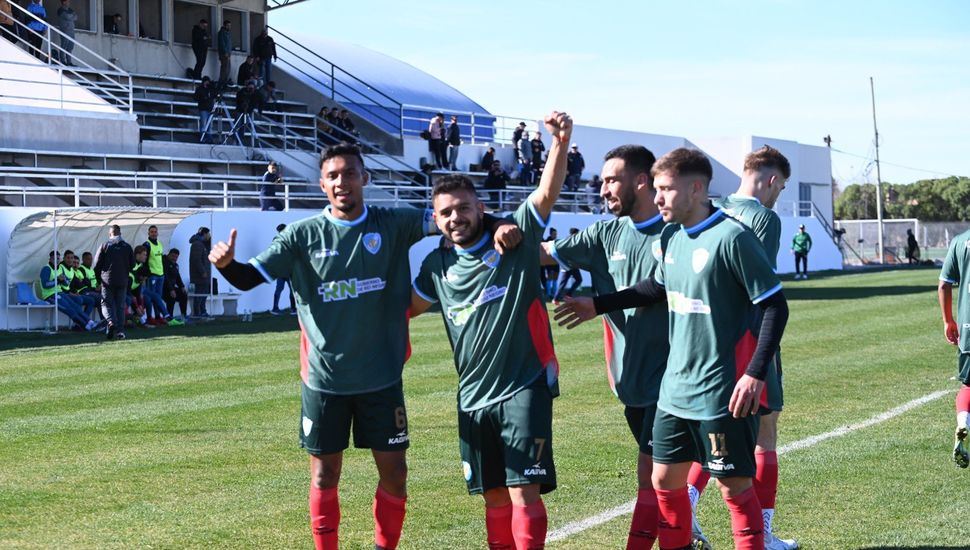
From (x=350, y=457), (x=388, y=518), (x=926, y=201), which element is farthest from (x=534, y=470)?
(x=926, y=201)

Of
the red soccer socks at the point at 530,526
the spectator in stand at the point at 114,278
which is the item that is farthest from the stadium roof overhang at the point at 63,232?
the red soccer socks at the point at 530,526

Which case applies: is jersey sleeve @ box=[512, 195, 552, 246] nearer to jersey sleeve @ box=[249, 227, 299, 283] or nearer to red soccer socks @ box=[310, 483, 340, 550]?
jersey sleeve @ box=[249, 227, 299, 283]

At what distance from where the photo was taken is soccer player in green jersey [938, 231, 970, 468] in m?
8.49

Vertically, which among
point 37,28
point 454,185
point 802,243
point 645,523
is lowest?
point 645,523

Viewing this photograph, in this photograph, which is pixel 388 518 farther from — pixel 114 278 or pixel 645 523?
pixel 114 278

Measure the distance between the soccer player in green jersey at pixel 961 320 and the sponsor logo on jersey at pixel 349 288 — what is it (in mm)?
4529

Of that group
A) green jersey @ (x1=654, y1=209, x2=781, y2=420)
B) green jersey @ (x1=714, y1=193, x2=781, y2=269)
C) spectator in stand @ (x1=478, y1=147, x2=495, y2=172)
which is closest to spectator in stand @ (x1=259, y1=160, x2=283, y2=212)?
spectator in stand @ (x1=478, y1=147, x2=495, y2=172)

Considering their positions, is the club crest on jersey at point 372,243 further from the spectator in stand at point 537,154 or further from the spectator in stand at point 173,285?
the spectator in stand at point 537,154

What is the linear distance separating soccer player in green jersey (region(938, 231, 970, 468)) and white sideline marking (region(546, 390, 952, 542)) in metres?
1.29

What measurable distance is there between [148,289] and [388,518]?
17807 mm

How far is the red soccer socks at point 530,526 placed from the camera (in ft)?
17.6

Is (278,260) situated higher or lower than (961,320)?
higher

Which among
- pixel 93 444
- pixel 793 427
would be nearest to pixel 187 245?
pixel 93 444

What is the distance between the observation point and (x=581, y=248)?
6.38 metres
